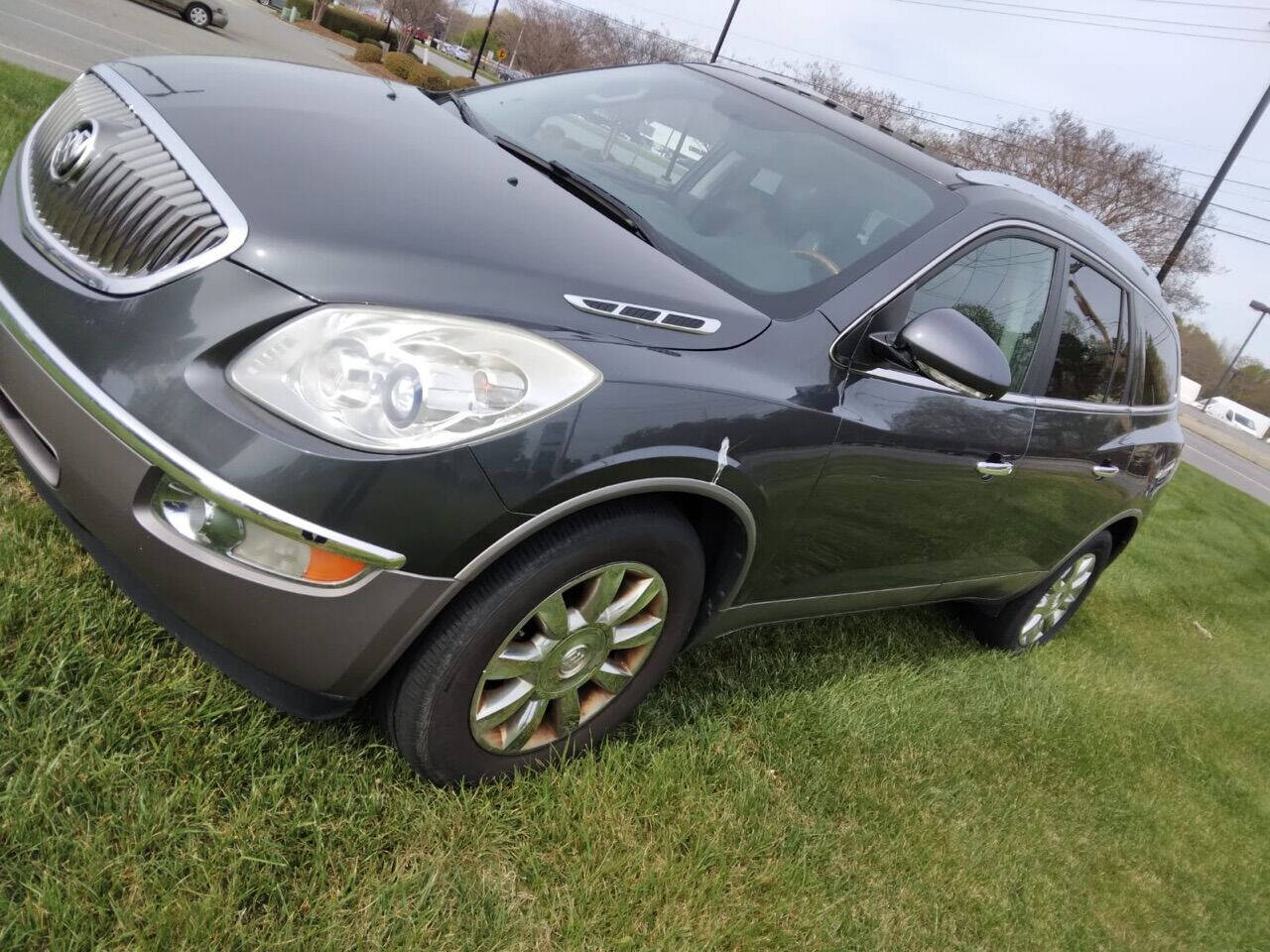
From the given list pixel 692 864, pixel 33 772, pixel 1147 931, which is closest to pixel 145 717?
pixel 33 772

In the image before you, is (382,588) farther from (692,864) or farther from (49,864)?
(692,864)

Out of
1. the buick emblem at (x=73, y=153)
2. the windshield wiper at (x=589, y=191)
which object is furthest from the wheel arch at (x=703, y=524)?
the buick emblem at (x=73, y=153)

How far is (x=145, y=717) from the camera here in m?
2.10

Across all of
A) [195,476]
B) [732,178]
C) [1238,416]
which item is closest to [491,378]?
[195,476]

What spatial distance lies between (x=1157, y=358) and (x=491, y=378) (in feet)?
11.6

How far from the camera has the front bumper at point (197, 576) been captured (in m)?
1.78

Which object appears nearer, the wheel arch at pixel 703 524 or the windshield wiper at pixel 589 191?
the wheel arch at pixel 703 524

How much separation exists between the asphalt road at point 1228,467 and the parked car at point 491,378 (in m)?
19.1

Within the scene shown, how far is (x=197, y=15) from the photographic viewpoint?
22.3 m

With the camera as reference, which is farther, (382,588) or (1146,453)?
(1146,453)

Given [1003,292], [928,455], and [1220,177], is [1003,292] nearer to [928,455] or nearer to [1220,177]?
[928,455]

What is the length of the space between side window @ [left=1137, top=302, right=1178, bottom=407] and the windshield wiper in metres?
2.46

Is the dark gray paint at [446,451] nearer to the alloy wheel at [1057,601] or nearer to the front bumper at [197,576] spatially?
the front bumper at [197,576]

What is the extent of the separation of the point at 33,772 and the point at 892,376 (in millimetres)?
2210
